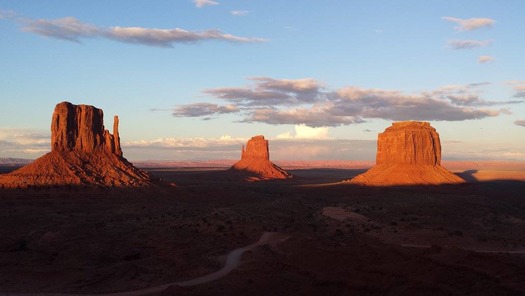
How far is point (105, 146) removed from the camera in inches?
3071

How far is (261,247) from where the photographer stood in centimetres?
3297

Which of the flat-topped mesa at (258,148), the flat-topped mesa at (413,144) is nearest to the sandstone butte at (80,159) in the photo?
the flat-topped mesa at (413,144)

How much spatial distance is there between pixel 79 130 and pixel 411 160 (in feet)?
209

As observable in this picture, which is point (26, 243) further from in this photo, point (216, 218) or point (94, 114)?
point (94, 114)

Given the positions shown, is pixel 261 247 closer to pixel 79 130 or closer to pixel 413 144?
pixel 79 130

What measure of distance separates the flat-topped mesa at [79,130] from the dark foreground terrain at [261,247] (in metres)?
12.4

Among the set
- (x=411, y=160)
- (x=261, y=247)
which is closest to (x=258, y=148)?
(x=411, y=160)

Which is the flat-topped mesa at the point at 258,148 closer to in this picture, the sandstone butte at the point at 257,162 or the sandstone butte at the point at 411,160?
the sandstone butte at the point at 257,162

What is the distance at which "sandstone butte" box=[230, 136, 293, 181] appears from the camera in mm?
145750

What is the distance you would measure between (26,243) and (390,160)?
75478mm

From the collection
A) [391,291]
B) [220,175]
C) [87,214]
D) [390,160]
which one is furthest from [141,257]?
[220,175]

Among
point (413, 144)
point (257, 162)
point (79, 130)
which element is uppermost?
point (79, 130)

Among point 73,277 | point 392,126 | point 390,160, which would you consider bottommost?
point 73,277

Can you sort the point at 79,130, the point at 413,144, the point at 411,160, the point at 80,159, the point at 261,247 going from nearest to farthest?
1. the point at 261,247
2. the point at 80,159
3. the point at 79,130
4. the point at 413,144
5. the point at 411,160
